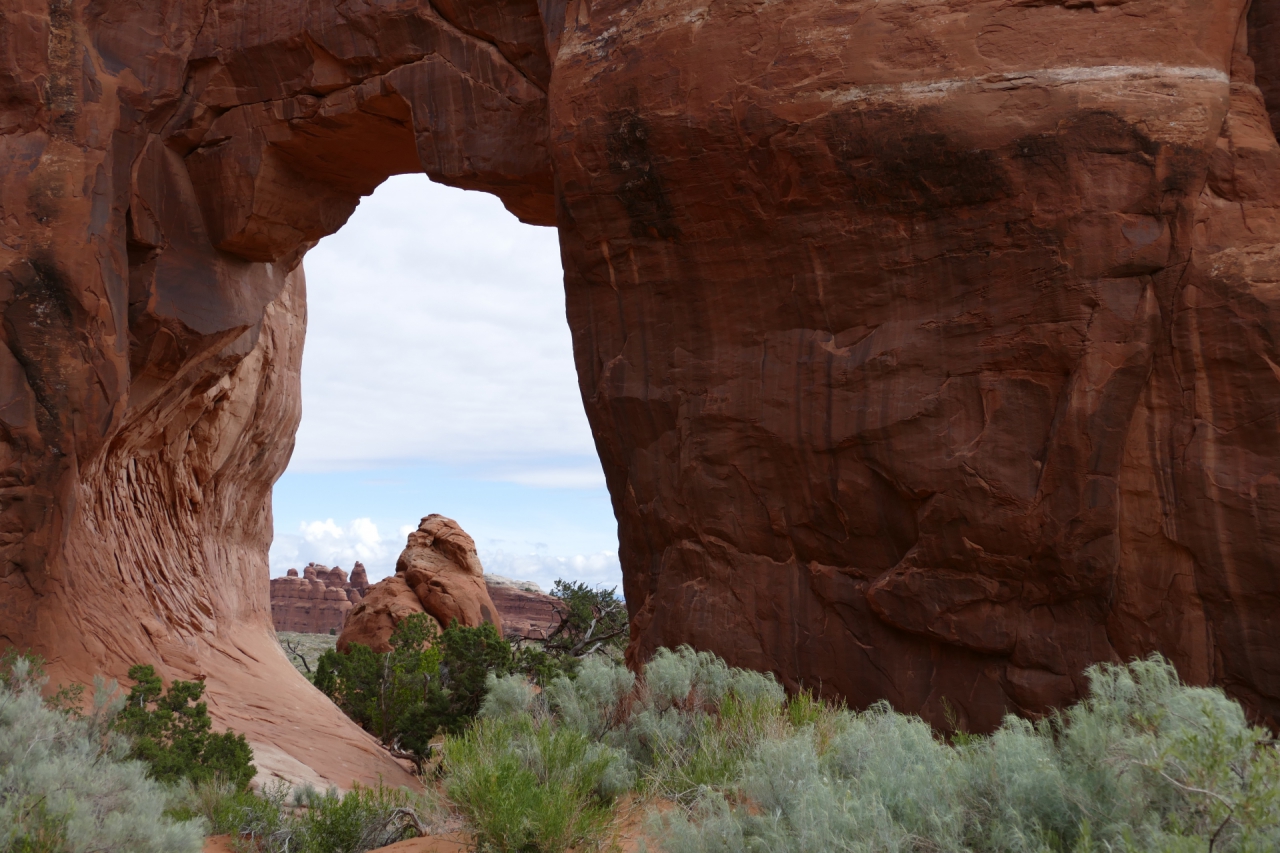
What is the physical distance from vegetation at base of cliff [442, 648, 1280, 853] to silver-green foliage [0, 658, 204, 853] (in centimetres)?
160

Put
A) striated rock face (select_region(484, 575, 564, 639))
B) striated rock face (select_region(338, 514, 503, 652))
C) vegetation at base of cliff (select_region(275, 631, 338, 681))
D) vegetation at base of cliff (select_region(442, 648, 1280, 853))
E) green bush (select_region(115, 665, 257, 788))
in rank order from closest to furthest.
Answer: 1. vegetation at base of cliff (select_region(442, 648, 1280, 853))
2. green bush (select_region(115, 665, 257, 788))
3. striated rock face (select_region(338, 514, 503, 652))
4. vegetation at base of cliff (select_region(275, 631, 338, 681))
5. striated rock face (select_region(484, 575, 564, 639))

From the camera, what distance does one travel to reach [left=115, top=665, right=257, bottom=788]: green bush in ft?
24.0

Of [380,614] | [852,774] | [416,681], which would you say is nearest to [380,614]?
[380,614]

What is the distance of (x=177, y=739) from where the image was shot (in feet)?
25.7

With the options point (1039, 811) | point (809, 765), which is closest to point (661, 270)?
point (809, 765)

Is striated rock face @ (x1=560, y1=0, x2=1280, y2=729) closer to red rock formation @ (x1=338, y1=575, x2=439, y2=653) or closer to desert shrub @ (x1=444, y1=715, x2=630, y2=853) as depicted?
desert shrub @ (x1=444, y1=715, x2=630, y2=853)

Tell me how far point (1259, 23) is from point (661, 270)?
4.62m

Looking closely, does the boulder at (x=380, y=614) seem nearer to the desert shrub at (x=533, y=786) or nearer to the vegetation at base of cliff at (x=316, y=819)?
the vegetation at base of cliff at (x=316, y=819)

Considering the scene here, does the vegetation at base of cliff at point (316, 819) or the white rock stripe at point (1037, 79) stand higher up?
the white rock stripe at point (1037, 79)

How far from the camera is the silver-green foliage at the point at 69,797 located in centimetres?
463

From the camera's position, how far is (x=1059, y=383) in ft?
21.4

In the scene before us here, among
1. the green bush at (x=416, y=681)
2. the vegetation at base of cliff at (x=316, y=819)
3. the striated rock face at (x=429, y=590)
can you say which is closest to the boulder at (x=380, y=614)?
the striated rock face at (x=429, y=590)

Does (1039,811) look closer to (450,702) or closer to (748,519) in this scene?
(748,519)

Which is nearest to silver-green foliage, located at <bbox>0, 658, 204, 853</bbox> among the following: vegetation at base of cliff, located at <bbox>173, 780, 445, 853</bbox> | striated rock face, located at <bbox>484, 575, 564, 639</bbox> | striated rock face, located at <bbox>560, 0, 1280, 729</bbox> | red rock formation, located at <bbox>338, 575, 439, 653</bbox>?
vegetation at base of cliff, located at <bbox>173, 780, 445, 853</bbox>
